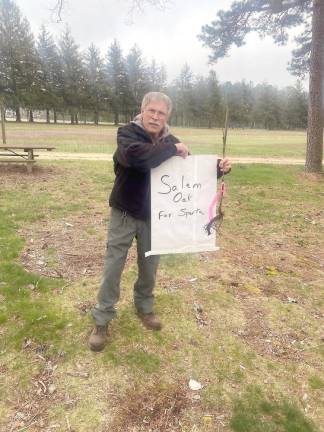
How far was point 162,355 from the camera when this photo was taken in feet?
10.4

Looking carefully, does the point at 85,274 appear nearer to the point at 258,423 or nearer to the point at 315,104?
the point at 258,423

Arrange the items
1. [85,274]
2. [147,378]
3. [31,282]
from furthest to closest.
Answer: [85,274]
[31,282]
[147,378]

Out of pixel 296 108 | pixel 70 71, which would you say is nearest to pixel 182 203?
pixel 70 71

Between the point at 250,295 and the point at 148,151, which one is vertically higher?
the point at 148,151

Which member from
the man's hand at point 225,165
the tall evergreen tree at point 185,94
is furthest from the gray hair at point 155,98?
the tall evergreen tree at point 185,94

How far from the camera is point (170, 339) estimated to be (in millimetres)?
3381

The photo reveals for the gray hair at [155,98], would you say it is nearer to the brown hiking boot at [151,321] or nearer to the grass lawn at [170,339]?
the brown hiking boot at [151,321]

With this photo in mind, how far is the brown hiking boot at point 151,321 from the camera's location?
3.49 meters

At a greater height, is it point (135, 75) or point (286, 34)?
point (135, 75)

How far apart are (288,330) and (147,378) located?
157cm

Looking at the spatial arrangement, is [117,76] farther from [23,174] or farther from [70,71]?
[23,174]

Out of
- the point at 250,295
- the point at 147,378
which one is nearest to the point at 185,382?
the point at 147,378

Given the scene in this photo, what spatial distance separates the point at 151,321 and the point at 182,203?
1223mm

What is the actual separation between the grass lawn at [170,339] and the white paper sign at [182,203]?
0.93 meters
